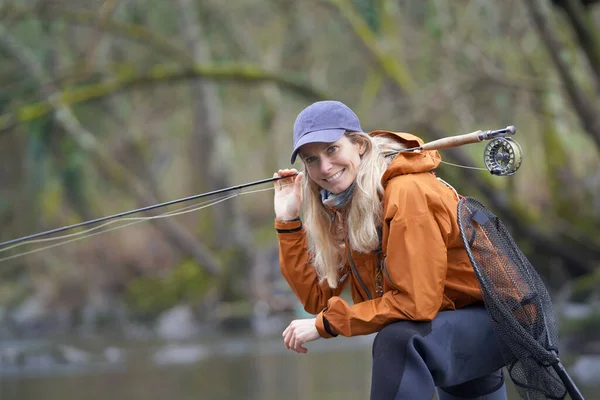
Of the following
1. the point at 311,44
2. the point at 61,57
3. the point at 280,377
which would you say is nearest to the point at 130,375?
the point at 280,377

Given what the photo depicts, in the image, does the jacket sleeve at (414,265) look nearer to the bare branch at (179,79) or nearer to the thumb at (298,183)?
the thumb at (298,183)

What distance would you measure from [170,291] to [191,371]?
6588 millimetres

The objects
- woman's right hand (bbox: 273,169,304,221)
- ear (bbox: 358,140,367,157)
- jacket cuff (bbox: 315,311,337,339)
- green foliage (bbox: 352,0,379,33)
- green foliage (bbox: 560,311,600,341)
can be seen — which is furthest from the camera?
green foliage (bbox: 352,0,379,33)

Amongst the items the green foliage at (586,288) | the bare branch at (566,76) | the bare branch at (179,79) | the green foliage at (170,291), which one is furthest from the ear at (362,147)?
the green foliage at (170,291)

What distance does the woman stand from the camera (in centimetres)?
295

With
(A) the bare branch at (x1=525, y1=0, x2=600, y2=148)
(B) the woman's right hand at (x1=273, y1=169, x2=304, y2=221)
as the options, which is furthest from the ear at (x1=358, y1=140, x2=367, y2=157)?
(A) the bare branch at (x1=525, y1=0, x2=600, y2=148)

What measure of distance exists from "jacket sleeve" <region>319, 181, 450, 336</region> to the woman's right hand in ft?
1.70

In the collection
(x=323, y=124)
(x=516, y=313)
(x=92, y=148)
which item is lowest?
(x=516, y=313)

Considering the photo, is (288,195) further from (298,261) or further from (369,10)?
(369,10)

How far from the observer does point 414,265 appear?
2.94 m

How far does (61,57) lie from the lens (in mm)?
15031

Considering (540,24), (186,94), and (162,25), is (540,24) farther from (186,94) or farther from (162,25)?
(186,94)

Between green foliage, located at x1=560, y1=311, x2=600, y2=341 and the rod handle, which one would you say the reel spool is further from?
green foliage, located at x1=560, y1=311, x2=600, y2=341

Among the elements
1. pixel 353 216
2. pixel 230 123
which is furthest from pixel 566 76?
pixel 230 123
